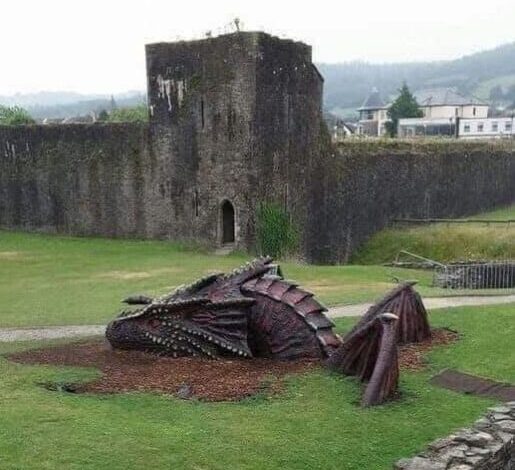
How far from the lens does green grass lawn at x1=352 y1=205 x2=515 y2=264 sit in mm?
31406

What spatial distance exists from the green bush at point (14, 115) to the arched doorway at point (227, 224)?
50.2ft

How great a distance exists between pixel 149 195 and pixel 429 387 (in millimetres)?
23492

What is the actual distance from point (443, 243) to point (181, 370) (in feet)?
76.4

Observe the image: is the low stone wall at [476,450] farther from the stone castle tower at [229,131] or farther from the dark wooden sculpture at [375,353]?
the stone castle tower at [229,131]

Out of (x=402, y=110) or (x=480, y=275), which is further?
(x=402, y=110)

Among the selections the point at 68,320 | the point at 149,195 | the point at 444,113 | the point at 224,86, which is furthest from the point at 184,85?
the point at 444,113

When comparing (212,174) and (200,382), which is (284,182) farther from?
(200,382)

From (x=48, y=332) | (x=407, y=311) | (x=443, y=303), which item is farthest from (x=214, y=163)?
(x=407, y=311)

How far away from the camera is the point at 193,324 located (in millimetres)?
12891

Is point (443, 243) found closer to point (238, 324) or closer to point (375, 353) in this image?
point (238, 324)

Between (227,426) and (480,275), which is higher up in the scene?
(227,426)

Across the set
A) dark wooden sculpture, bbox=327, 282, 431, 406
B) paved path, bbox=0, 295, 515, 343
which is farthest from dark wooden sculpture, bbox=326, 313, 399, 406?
paved path, bbox=0, 295, 515, 343

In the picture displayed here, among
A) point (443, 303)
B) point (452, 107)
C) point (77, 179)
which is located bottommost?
point (443, 303)

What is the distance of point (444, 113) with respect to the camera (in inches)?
4316
